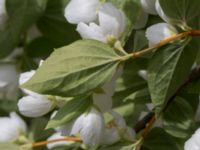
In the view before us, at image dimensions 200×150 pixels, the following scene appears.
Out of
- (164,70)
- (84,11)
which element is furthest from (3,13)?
(164,70)

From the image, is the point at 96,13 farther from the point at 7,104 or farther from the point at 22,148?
the point at 7,104

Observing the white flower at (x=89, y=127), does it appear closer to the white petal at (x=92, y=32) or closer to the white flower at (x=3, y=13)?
the white petal at (x=92, y=32)

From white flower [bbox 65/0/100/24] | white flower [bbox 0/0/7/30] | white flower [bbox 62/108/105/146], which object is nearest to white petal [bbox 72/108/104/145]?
white flower [bbox 62/108/105/146]

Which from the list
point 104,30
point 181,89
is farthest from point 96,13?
point 181,89

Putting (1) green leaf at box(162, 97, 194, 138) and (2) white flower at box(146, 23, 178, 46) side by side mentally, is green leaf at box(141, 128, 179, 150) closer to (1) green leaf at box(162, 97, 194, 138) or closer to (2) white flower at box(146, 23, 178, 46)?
(1) green leaf at box(162, 97, 194, 138)

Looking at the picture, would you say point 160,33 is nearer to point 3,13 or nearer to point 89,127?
point 89,127
